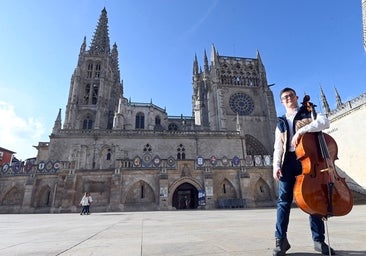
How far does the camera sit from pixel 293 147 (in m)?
2.90

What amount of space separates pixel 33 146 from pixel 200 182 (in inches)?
1044

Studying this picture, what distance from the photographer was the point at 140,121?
40406 millimetres

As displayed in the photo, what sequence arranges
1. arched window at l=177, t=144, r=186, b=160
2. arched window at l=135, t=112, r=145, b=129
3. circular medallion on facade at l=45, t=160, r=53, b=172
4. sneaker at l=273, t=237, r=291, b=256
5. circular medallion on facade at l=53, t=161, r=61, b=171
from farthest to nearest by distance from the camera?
1. arched window at l=135, t=112, r=145, b=129
2. arched window at l=177, t=144, r=186, b=160
3. circular medallion on facade at l=45, t=160, r=53, b=172
4. circular medallion on facade at l=53, t=161, r=61, b=171
5. sneaker at l=273, t=237, r=291, b=256

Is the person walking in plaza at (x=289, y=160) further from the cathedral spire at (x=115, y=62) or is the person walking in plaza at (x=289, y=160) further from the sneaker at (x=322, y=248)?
the cathedral spire at (x=115, y=62)

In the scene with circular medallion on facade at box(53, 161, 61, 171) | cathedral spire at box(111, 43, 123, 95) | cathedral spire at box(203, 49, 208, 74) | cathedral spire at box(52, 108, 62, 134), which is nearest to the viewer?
circular medallion on facade at box(53, 161, 61, 171)

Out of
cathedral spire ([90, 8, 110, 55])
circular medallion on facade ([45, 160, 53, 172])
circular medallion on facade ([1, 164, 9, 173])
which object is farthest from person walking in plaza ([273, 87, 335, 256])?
cathedral spire ([90, 8, 110, 55])

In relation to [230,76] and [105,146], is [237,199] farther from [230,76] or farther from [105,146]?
[230,76]

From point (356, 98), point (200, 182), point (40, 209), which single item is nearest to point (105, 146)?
point (40, 209)

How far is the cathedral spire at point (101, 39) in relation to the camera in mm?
50175

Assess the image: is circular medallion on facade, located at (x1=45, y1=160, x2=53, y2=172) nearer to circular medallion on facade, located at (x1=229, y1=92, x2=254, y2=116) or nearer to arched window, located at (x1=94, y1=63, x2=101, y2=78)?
arched window, located at (x1=94, y1=63, x2=101, y2=78)

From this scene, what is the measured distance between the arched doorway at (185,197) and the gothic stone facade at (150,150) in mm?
111

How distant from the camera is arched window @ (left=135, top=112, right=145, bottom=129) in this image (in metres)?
40.0

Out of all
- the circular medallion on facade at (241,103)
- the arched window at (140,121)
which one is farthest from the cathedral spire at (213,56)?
the arched window at (140,121)

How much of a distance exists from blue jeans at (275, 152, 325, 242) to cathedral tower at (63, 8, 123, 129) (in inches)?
1543
